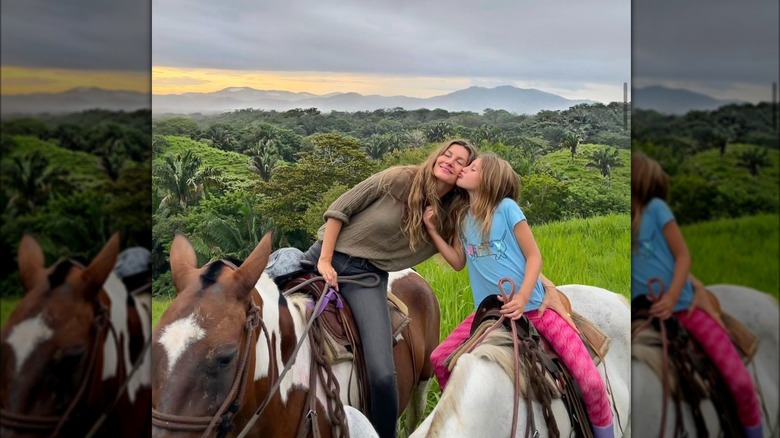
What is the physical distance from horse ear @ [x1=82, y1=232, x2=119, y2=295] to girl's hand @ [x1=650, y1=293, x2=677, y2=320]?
33 centimetres

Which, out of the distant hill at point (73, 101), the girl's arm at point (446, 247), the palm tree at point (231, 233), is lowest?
the palm tree at point (231, 233)

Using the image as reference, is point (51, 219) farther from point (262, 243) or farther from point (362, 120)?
point (362, 120)

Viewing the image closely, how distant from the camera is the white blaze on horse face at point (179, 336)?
5.68 feet

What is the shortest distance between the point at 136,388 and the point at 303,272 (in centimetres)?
202

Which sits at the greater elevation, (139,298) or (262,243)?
(139,298)

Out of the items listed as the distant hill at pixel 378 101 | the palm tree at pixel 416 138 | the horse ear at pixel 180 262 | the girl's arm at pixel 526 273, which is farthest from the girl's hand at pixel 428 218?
the palm tree at pixel 416 138

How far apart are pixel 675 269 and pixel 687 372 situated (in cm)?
7

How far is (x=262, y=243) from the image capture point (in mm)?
1987

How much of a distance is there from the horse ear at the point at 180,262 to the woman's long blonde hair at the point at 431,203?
0.73 meters

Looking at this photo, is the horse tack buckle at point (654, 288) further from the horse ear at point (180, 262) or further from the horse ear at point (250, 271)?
the horse ear at point (180, 262)

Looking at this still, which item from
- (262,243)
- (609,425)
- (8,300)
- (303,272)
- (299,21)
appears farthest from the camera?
(299,21)

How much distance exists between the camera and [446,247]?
2512 millimetres

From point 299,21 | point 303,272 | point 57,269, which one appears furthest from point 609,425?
point 299,21

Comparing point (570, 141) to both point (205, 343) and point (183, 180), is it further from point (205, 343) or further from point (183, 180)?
point (205, 343)
